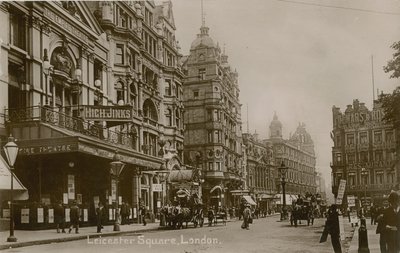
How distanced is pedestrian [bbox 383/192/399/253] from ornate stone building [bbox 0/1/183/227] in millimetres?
14280

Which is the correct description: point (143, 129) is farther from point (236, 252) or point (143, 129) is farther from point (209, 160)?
point (236, 252)

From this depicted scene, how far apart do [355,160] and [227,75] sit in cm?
2123

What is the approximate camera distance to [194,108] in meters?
63.2

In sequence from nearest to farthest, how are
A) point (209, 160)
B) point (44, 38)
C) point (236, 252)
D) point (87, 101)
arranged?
1. point (236, 252)
2. point (44, 38)
3. point (87, 101)
4. point (209, 160)

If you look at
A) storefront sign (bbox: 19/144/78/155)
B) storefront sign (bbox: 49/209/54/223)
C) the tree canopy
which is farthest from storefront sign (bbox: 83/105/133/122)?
the tree canopy

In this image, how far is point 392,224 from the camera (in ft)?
37.3

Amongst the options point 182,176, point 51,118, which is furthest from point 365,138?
point 51,118

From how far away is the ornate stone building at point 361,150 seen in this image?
6831 cm

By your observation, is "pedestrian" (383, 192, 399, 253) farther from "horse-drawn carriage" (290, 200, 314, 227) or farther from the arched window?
the arched window

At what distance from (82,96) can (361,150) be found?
166ft

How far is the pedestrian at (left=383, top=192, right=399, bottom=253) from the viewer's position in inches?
446

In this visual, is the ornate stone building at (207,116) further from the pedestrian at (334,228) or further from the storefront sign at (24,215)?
the pedestrian at (334,228)

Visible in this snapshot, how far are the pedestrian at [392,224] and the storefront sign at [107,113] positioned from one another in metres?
17.6

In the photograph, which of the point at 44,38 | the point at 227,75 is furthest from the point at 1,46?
the point at 227,75
